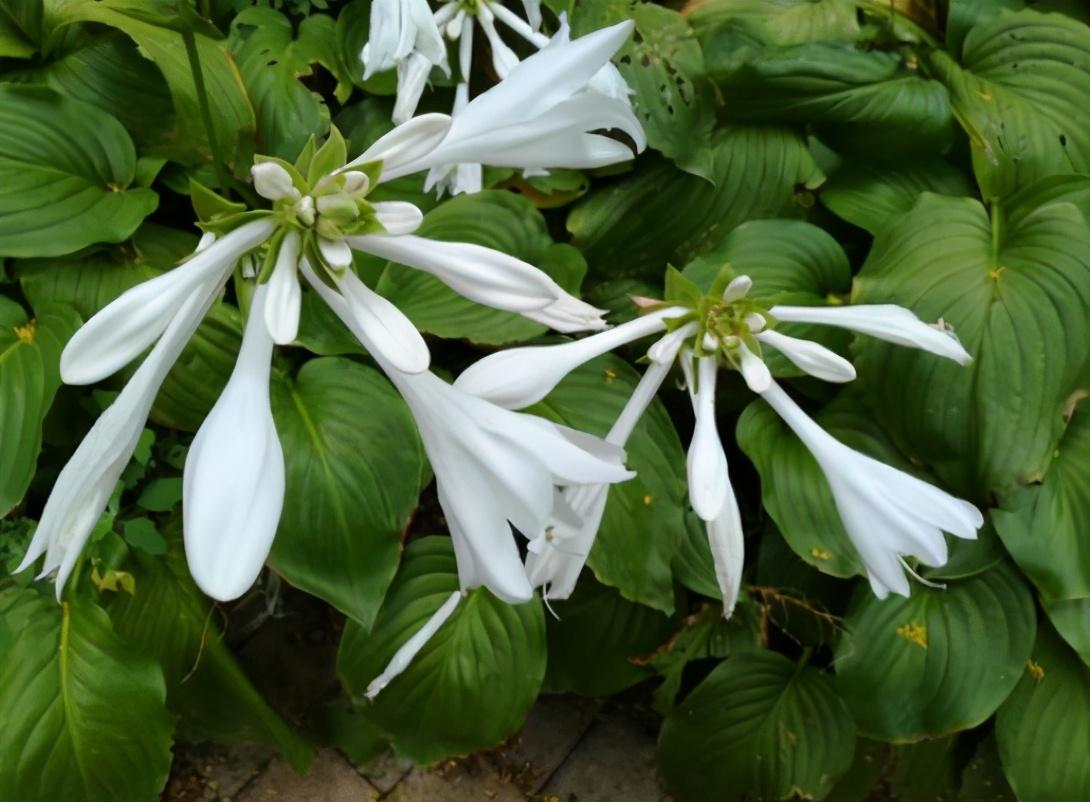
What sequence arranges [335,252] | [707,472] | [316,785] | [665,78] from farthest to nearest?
[316,785], [665,78], [707,472], [335,252]

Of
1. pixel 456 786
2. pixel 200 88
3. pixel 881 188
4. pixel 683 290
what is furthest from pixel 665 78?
pixel 456 786

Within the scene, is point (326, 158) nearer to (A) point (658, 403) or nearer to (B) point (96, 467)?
(B) point (96, 467)

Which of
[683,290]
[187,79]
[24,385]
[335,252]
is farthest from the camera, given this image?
[187,79]

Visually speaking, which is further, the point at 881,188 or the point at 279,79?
the point at 881,188

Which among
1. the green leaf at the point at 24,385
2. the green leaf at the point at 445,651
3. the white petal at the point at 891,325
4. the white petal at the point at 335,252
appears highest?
the white petal at the point at 335,252

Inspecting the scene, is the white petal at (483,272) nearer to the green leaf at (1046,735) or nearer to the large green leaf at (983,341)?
the large green leaf at (983,341)

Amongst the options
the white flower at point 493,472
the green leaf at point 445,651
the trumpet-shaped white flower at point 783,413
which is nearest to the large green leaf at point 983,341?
the trumpet-shaped white flower at point 783,413

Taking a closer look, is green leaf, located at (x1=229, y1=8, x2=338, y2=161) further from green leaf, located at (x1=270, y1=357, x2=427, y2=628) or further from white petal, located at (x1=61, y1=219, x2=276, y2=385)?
white petal, located at (x1=61, y1=219, x2=276, y2=385)
